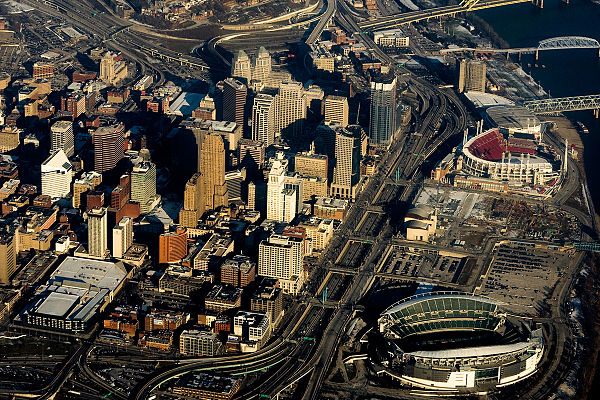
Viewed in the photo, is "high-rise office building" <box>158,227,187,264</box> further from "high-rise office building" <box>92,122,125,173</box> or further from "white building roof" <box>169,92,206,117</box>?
"white building roof" <box>169,92,206,117</box>

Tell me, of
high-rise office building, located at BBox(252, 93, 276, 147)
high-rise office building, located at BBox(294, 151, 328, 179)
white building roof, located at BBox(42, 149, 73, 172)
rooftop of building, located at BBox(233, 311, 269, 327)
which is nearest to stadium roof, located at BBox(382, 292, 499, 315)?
rooftop of building, located at BBox(233, 311, 269, 327)

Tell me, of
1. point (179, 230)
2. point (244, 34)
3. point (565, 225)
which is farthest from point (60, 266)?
point (244, 34)

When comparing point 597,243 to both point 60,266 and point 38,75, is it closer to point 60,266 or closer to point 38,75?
point 60,266

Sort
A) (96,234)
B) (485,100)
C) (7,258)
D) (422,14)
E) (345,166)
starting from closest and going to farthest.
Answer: (7,258) → (96,234) → (345,166) → (485,100) → (422,14)

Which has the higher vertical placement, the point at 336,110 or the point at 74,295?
the point at 336,110

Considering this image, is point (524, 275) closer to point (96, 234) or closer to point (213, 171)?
point (213, 171)

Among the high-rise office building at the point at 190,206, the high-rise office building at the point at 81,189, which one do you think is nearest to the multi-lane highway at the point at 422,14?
the high-rise office building at the point at 81,189

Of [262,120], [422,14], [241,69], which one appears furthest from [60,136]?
[422,14]
